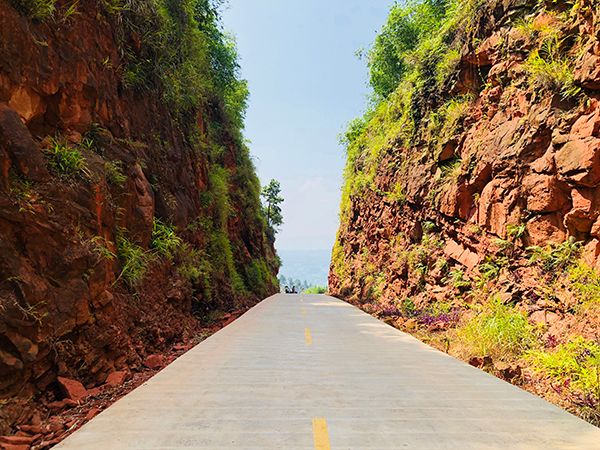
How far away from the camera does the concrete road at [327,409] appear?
12.4 ft

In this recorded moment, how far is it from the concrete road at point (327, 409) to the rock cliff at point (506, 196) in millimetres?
1106

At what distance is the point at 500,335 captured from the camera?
7637 mm

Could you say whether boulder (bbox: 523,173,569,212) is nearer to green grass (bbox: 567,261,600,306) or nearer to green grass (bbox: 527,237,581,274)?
green grass (bbox: 527,237,581,274)

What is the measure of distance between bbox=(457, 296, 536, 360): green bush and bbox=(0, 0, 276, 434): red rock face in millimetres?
6957

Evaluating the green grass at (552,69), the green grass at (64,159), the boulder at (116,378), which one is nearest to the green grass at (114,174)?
the green grass at (64,159)

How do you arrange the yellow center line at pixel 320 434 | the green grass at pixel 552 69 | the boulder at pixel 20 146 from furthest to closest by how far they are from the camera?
1. the green grass at pixel 552 69
2. the boulder at pixel 20 146
3. the yellow center line at pixel 320 434

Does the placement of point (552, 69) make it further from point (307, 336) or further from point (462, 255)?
point (307, 336)

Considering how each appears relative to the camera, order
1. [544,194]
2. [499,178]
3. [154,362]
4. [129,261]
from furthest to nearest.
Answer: [499,178]
[544,194]
[129,261]
[154,362]

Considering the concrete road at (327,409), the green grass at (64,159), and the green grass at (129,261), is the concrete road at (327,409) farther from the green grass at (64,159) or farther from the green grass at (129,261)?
the green grass at (64,159)

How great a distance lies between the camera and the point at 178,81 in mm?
12680

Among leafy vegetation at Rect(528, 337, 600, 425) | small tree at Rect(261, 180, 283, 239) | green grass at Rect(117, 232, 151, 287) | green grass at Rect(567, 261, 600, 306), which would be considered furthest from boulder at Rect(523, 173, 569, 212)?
small tree at Rect(261, 180, 283, 239)

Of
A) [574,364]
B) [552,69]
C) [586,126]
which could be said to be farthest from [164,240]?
[552,69]

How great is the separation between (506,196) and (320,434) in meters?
8.91

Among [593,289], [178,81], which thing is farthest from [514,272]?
[178,81]
